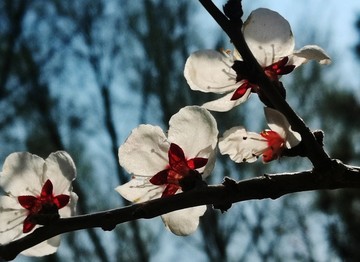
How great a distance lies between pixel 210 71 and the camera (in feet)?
2.94

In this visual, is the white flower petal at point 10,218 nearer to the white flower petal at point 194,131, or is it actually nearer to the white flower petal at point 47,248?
the white flower petal at point 47,248

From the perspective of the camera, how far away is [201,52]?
899 millimetres

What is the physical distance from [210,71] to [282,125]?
144 mm

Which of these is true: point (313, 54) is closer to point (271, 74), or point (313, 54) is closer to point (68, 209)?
point (271, 74)

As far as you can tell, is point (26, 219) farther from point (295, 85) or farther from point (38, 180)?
point (295, 85)

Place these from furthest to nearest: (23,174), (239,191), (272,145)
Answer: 1. (23,174)
2. (272,145)
3. (239,191)

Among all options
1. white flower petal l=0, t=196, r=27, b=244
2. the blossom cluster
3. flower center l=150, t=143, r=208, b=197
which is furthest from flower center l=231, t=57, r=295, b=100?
white flower petal l=0, t=196, r=27, b=244

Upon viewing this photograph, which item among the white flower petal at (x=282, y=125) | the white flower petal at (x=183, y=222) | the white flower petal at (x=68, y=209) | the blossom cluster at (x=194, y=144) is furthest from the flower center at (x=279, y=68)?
the white flower petal at (x=68, y=209)

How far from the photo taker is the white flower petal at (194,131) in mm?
867

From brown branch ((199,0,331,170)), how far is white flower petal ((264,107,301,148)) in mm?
29

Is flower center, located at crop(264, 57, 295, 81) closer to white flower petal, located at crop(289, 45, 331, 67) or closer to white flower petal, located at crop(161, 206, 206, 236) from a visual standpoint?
white flower petal, located at crop(289, 45, 331, 67)

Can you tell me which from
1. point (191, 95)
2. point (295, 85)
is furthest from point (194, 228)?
point (295, 85)

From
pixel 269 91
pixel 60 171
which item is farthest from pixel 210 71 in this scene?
pixel 60 171

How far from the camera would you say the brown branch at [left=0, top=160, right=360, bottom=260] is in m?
0.75
